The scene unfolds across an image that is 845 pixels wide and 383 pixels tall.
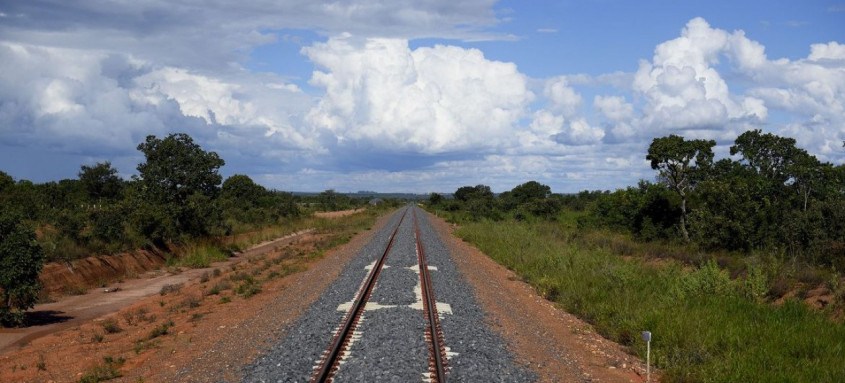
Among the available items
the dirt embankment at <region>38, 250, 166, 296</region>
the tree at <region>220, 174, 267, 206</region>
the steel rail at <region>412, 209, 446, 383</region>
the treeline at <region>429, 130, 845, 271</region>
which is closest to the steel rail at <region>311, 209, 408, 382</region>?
the steel rail at <region>412, 209, 446, 383</region>

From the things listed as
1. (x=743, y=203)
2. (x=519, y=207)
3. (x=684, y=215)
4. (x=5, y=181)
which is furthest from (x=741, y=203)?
(x=5, y=181)

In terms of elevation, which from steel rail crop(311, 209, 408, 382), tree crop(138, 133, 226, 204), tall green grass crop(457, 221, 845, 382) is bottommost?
tall green grass crop(457, 221, 845, 382)

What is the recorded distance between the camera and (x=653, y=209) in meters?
42.4

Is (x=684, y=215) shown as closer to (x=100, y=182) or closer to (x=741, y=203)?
(x=741, y=203)

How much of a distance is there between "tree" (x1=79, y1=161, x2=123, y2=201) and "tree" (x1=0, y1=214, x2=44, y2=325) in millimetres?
48172

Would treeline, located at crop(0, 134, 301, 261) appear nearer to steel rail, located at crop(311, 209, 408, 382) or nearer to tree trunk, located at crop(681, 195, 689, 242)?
steel rail, located at crop(311, 209, 408, 382)

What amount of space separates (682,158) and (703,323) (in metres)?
28.3

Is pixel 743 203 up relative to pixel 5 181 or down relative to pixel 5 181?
down

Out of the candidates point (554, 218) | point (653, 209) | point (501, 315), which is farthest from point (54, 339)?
point (554, 218)

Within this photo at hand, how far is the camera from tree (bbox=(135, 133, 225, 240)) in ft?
113

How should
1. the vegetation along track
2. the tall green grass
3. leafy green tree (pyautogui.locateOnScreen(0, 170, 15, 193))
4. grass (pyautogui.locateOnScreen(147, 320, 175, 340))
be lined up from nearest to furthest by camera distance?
the vegetation along track < the tall green grass < grass (pyautogui.locateOnScreen(147, 320, 175, 340)) < leafy green tree (pyautogui.locateOnScreen(0, 170, 15, 193))

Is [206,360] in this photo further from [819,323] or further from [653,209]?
[653,209]

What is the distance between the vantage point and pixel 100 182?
61906 mm

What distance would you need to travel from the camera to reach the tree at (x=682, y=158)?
37344 millimetres
